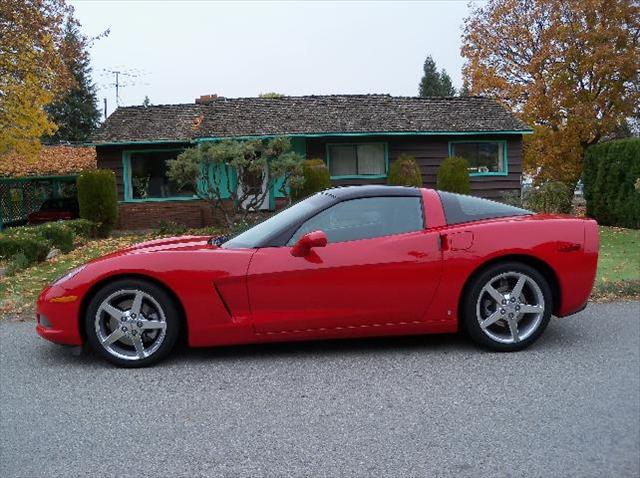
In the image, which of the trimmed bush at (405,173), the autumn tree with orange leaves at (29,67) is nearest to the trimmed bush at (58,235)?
the autumn tree with orange leaves at (29,67)

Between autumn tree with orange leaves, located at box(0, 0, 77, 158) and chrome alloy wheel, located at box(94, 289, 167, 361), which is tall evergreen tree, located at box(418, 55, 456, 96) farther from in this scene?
chrome alloy wheel, located at box(94, 289, 167, 361)

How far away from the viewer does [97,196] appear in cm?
1823

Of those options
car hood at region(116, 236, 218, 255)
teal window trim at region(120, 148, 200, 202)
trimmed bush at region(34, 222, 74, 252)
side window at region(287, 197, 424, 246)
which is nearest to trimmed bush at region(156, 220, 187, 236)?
teal window trim at region(120, 148, 200, 202)

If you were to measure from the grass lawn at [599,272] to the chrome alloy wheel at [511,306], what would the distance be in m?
2.36

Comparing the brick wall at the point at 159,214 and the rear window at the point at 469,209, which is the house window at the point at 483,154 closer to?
the brick wall at the point at 159,214

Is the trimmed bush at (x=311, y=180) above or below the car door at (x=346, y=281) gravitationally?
above

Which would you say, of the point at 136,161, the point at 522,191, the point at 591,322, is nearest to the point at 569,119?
the point at 522,191

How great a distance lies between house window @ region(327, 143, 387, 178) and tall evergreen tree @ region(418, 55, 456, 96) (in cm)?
5786

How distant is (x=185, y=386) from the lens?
4.71 meters

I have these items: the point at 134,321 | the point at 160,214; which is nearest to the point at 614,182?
the point at 160,214

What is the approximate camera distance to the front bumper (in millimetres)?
5152

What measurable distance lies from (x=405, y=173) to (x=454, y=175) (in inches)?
56.5

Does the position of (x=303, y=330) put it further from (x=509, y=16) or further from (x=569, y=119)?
(x=509, y=16)

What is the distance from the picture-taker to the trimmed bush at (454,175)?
63.8ft
